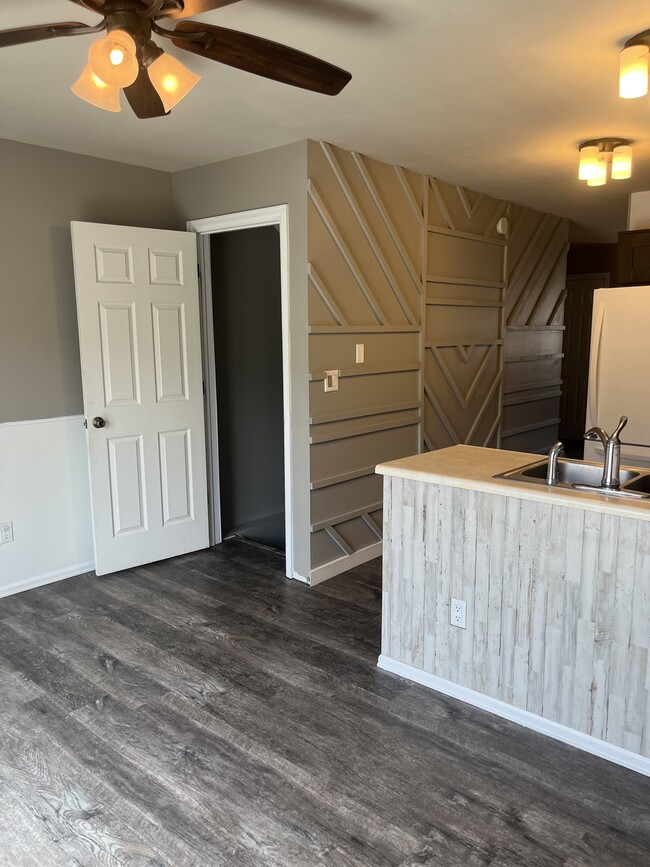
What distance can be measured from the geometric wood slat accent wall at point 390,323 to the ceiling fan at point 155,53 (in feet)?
4.94

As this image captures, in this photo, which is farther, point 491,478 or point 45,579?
point 45,579

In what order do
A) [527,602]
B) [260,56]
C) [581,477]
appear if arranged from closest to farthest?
1. [260,56]
2. [527,602]
3. [581,477]

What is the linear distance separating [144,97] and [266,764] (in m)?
2.18

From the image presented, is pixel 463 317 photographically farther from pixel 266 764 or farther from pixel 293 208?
pixel 266 764

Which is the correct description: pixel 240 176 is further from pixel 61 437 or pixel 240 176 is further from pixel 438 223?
pixel 61 437

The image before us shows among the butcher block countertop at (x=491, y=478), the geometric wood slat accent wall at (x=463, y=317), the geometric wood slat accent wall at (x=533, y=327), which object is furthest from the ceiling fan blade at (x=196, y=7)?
the geometric wood slat accent wall at (x=533, y=327)

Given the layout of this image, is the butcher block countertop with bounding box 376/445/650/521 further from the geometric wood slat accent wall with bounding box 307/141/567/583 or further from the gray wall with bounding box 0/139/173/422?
the gray wall with bounding box 0/139/173/422

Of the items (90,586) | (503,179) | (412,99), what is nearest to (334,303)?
(412,99)

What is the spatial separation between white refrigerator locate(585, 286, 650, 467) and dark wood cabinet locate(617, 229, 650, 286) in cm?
22

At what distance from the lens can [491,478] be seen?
2.44m

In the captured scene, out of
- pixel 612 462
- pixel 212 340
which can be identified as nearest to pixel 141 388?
pixel 212 340

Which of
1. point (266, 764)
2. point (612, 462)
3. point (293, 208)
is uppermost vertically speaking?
point (293, 208)

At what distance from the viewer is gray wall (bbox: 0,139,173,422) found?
11.2ft

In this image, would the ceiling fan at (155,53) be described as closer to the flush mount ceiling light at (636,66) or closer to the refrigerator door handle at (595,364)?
the flush mount ceiling light at (636,66)
